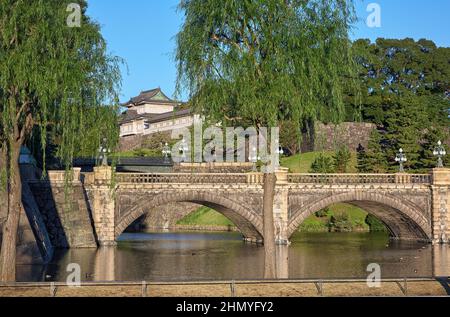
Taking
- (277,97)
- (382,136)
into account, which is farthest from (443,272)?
(382,136)

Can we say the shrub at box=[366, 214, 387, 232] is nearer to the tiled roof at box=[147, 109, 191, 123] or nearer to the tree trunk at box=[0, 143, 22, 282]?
the tiled roof at box=[147, 109, 191, 123]

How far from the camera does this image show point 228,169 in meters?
73.8

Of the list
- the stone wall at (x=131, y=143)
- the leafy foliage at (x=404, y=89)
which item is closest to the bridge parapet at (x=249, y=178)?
the leafy foliage at (x=404, y=89)

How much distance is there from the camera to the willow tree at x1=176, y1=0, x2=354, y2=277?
2656cm

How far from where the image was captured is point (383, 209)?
6562 cm

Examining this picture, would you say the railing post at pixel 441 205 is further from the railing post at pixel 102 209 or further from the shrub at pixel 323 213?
the railing post at pixel 102 209

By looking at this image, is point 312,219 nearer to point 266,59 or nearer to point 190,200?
point 190,200

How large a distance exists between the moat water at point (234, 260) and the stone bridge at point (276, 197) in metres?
1.92

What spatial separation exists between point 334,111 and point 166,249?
31.6 m

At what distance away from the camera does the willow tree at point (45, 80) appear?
26016 millimetres

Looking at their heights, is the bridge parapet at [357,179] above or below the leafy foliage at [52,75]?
below

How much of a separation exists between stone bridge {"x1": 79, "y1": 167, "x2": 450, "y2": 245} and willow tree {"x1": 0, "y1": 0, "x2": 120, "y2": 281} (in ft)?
96.2

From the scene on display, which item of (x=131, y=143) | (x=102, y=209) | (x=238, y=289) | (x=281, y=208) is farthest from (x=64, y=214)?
(x=131, y=143)

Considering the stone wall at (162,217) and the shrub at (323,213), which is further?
the stone wall at (162,217)
